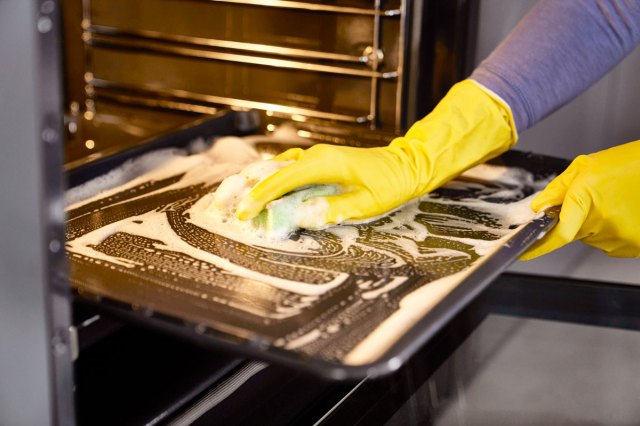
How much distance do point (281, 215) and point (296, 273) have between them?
6.7 inches

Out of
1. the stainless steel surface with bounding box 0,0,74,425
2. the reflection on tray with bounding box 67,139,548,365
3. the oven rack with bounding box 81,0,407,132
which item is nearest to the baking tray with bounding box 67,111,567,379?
the reflection on tray with bounding box 67,139,548,365

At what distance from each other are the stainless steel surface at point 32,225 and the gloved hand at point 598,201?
0.81 metres

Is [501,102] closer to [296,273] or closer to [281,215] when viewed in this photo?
[281,215]

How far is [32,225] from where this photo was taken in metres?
0.83

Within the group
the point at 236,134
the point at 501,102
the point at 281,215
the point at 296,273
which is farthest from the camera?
the point at 236,134

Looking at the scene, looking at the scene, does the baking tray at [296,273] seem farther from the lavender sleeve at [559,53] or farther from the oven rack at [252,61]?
the oven rack at [252,61]

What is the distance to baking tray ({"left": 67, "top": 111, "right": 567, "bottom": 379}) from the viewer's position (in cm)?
93

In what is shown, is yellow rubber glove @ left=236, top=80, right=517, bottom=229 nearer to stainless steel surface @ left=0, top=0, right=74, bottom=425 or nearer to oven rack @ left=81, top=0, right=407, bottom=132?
oven rack @ left=81, top=0, right=407, bottom=132

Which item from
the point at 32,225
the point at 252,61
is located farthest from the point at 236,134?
the point at 32,225

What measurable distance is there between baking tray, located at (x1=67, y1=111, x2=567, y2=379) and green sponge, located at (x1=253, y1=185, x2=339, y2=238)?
37mm

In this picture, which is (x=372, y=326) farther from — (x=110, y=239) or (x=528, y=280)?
(x=528, y=280)

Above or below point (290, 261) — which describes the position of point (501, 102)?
above

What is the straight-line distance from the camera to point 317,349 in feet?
3.01

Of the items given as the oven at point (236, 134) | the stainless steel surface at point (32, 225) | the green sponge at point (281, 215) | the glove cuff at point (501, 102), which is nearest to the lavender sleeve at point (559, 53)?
the glove cuff at point (501, 102)
